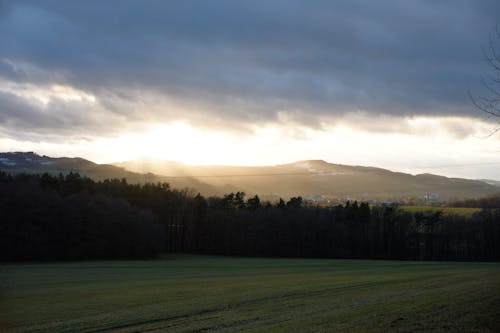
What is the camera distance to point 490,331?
13.4m

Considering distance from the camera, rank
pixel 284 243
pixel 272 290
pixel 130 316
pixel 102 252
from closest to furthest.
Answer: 1. pixel 130 316
2. pixel 272 290
3. pixel 102 252
4. pixel 284 243

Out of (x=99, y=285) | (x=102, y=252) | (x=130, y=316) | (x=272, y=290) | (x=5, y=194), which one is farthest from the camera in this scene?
(x=102, y=252)

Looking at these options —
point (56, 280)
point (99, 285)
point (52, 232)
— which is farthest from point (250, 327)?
point (52, 232)

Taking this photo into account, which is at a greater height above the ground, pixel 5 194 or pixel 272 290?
pixel 5 194

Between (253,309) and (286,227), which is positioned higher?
(286,227)

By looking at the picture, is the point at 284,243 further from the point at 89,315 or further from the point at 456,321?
the point at 456,321

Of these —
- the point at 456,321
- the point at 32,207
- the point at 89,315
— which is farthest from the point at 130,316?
the point at 32,207

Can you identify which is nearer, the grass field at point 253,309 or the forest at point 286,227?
the grass field at point 253,309

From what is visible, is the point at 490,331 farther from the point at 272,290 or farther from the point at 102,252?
the point at 102,252

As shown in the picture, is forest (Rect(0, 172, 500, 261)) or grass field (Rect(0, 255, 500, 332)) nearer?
grass field (Rect(0, 255, 500, 332))

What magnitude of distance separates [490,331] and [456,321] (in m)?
1.64

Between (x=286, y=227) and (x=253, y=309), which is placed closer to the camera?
(x=253, y=309)

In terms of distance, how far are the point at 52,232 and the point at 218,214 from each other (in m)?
48.9

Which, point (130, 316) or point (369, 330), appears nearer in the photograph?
point (369, 330)
